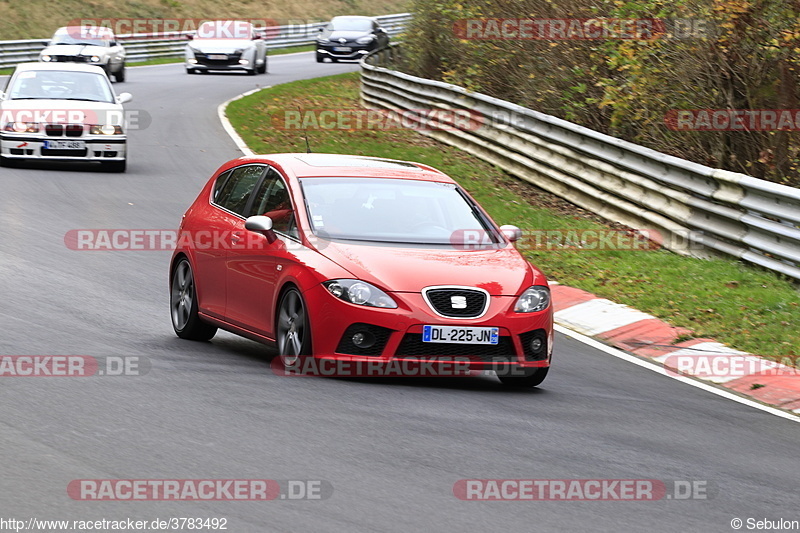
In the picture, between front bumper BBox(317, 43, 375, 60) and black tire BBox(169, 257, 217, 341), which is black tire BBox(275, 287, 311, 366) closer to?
black tire BBox(169, 257, 217, 341)

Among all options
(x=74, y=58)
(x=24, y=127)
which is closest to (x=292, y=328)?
(x=24, y=127)

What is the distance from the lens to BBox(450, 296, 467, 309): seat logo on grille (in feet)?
28.4

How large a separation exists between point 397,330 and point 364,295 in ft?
1.02

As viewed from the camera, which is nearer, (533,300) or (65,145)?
(533,300)

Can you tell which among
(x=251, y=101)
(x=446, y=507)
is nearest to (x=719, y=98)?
(x=446, y=507)

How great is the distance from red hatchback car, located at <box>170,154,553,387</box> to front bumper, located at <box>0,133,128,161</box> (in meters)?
10.5

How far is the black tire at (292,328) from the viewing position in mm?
8727

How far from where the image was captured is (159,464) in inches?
247

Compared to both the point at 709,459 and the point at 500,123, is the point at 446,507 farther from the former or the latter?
the point at 500,123

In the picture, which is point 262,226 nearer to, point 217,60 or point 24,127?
point 24,127

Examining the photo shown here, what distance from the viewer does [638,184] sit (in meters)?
16.5

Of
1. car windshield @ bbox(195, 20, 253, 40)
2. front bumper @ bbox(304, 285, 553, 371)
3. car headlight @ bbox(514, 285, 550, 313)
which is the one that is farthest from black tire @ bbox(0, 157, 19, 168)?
car windshield @ bbox(195, 20, 253, 40)

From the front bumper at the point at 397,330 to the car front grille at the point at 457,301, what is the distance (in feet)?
0.15

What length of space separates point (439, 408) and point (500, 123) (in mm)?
14174
